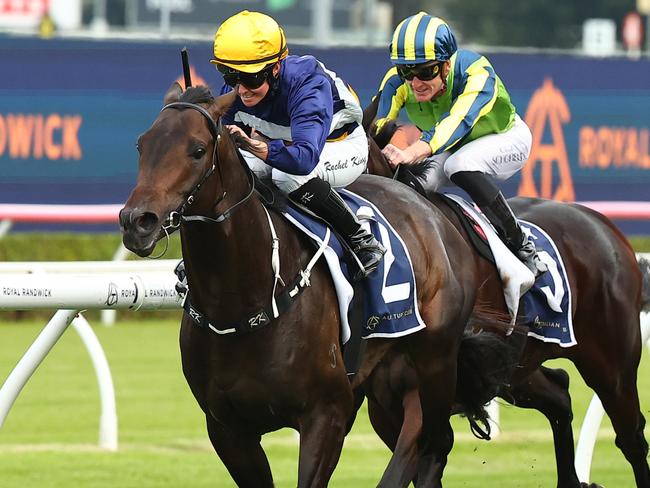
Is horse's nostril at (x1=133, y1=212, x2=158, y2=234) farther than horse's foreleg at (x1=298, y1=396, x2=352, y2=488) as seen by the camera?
No

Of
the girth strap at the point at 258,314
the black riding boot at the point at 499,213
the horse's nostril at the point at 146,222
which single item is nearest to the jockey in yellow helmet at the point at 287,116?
the girth strap at the point at 258,314

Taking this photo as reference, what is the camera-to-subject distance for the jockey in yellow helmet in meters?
4.35

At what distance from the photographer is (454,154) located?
5.57 meters

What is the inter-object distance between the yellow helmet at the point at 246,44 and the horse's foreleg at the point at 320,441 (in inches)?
40.2

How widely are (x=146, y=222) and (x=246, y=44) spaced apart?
0.82 meters

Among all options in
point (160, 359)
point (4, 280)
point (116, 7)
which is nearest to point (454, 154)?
point (4, 280)

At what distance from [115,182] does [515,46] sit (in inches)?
800

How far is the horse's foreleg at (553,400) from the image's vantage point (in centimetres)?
593

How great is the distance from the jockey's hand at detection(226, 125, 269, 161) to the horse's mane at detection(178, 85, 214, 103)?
0.15 metres

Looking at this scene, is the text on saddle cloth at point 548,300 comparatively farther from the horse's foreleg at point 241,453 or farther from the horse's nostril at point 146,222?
the horse's nostril at point 146,222

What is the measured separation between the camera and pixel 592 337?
5.84 metres

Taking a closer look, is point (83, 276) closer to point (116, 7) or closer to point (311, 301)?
point (311, 301)

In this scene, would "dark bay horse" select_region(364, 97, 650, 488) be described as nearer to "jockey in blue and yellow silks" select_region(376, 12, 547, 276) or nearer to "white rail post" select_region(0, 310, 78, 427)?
"jockey in blue and yellow silks" select_region(376, 12, 547, 276)

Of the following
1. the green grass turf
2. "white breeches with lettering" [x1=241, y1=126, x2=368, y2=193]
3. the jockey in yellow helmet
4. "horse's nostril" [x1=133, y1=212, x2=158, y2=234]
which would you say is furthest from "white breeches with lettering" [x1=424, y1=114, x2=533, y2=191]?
"horse's nostril" [x1=133, y1=212, x2=158, y2=234]
